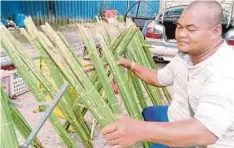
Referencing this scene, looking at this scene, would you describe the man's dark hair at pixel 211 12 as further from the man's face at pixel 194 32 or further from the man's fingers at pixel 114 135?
the man's fingers at pixel 114 135

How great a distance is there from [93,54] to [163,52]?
159 inches

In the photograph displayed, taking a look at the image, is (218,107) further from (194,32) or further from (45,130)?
(45,130)

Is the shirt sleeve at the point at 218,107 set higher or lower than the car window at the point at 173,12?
higher

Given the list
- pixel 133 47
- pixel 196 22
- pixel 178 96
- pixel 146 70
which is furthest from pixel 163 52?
pixel 196 22

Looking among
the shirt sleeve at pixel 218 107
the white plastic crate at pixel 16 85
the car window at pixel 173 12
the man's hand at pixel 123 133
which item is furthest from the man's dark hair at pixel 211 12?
the car window at pixel 173 12

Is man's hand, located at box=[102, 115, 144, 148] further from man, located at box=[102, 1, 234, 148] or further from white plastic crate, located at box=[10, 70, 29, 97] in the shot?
white plastic crate, located at box=[10, 70, 29, 97]

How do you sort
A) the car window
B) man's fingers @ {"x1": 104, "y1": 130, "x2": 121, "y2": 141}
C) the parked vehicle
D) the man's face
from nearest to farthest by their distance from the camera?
man's fingers @ {"x1": 104, "y1": 130, "x2": 121, "y2": 141}, the man's face, the parked vehicle, the car window

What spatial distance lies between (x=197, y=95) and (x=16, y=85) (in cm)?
284

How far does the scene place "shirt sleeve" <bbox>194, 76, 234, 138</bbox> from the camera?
4.25 feet

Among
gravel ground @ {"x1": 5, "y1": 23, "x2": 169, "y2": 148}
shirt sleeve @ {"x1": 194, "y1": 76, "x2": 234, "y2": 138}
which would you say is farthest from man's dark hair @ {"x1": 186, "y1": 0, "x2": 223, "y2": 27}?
gravel ground @ {"x1": 5, "y1": 23, "x2": 169, "y2": 148}

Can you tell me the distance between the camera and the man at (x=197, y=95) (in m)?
1.29

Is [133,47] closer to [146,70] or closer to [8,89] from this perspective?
[146,70]

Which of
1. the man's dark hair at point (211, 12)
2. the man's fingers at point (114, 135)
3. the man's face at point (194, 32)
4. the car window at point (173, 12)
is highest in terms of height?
the man's dark hair at point (211, 12)

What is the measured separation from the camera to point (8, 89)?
12.2 feet
